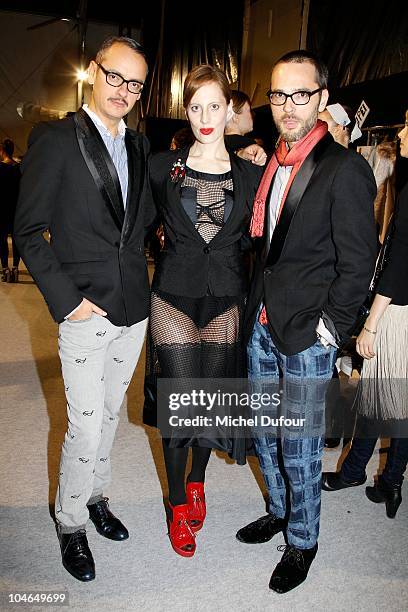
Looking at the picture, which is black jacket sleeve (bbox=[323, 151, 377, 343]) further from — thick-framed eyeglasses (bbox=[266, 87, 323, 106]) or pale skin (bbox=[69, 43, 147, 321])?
pale skin (bbox=[69, 43, 147, 321])

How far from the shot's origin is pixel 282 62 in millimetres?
1898

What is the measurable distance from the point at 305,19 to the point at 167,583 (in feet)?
20.8

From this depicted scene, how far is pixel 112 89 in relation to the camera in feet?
6.33

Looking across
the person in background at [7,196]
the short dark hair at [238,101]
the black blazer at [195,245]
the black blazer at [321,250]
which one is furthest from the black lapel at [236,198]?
the person in background at [7,196]

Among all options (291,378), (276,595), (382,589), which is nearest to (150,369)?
(291,378)

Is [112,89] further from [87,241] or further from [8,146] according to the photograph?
[8,146]

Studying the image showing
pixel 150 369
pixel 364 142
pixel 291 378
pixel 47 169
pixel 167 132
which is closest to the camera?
pixel 47 169

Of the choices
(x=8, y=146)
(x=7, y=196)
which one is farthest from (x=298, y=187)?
(x=7, y=196)

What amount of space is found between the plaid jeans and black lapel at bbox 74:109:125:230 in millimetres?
657

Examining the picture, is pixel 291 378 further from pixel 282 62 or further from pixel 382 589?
pixel 282 62

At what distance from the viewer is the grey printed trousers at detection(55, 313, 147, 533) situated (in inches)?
77.2

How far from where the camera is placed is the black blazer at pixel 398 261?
2215mm

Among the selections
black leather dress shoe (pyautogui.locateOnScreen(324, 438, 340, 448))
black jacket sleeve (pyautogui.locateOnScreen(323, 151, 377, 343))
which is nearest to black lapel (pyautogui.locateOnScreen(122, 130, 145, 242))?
black jacket sleeve (pyautogui.locateOnScreen(323, 151, 377, 343))

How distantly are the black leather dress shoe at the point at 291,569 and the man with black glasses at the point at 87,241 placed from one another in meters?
0.66
